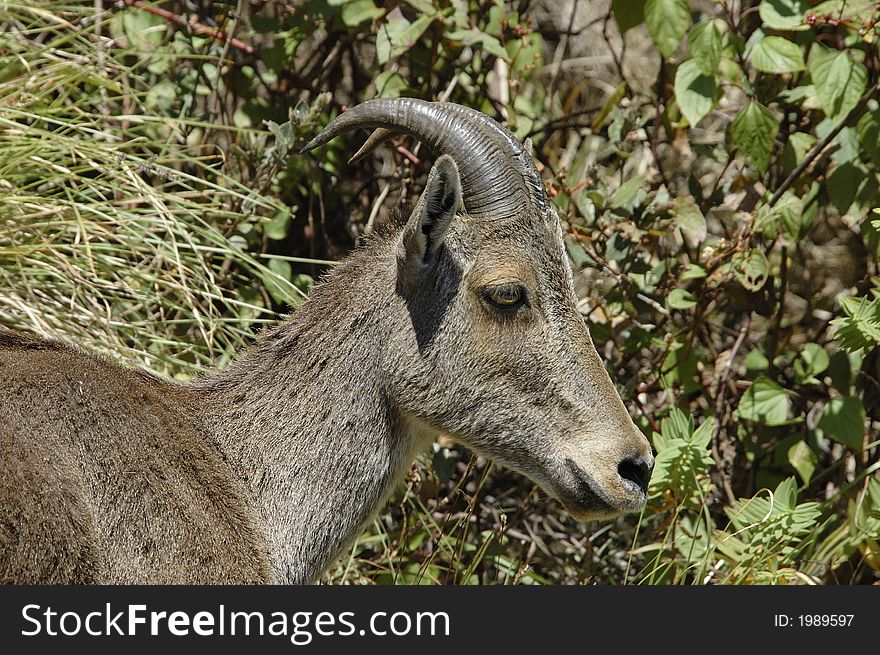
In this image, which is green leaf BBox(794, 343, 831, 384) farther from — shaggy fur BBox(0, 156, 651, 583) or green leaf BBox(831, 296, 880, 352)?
shaggy fur BBox(0, 156, 651, 583)

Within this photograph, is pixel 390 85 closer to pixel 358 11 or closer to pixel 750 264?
pixel 358 11

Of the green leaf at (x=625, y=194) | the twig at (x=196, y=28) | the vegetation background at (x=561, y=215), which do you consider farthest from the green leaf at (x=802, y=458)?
the twig at (x=196, y=28)

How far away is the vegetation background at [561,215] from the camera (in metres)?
5.45

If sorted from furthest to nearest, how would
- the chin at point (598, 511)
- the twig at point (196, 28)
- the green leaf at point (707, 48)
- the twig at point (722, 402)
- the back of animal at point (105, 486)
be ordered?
the twig at point (196, 28), the twig at point (722, 402), the green leaf at point (707, 48), the chin at point (598, 511), the back of animal at point (105, 486)

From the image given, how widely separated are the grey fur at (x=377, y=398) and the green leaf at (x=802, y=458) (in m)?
2.13

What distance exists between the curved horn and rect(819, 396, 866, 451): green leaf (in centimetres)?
226

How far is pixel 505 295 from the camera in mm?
4219

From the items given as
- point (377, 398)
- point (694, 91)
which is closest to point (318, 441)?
point (377, 398)

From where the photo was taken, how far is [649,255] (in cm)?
651

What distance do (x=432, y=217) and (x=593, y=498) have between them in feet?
3.77

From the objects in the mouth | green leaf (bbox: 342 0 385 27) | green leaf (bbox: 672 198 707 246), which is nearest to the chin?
the mouth

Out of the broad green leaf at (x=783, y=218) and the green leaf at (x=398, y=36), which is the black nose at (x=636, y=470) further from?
the green leaf at (x=398, y=36)

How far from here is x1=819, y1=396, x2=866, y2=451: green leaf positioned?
568 centimetres

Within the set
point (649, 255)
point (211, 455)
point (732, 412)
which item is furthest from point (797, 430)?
point (211, 455)
